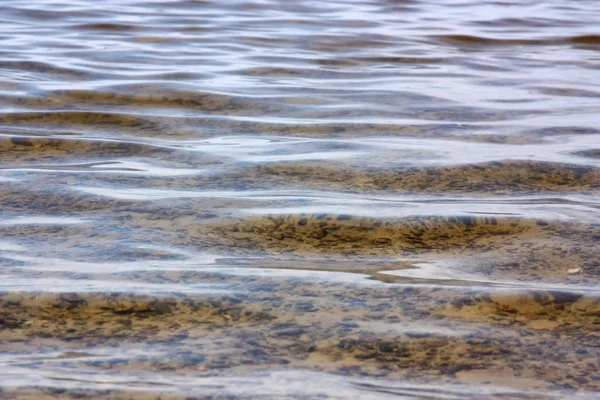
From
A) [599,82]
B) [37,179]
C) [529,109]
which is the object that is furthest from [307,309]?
[599,82]

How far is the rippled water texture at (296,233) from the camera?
145 centimetres

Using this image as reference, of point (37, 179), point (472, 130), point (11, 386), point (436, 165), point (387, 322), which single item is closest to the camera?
point (11, 386)

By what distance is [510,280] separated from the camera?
186 centimetres

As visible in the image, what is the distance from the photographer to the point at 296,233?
2172 millimetres

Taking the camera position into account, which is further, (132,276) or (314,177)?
(314,177)

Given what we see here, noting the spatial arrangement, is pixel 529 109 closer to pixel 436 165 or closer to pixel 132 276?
pixel 436 165

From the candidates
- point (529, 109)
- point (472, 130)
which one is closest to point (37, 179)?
point (472, 130)

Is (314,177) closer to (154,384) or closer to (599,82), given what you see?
(154,384)

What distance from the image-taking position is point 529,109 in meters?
3.90

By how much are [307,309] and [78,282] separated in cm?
48

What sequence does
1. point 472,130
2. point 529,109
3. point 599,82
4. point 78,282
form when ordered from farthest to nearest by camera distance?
point 599,82, point 529,109, point 472,130, point 78,282

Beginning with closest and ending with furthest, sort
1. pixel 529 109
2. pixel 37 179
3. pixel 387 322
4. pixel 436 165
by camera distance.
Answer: pixel 387 322, pixel 37 179, pixel 436 165, pixel 529 109

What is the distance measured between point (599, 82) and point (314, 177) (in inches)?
104

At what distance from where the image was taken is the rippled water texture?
1449mm
